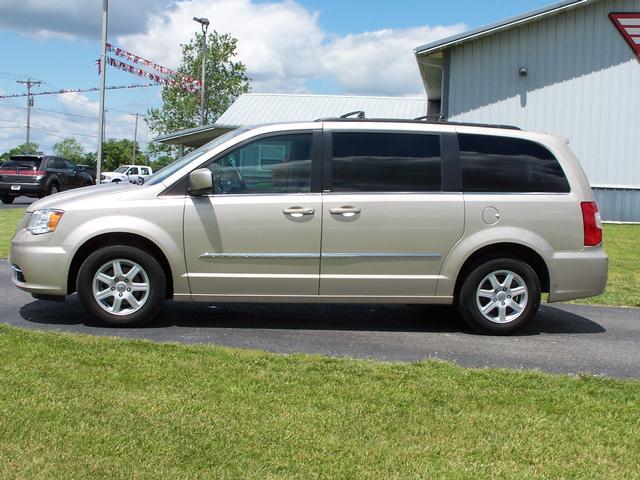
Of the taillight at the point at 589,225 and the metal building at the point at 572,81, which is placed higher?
the metal building at the point at 572,81

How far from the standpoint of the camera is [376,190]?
260 inches

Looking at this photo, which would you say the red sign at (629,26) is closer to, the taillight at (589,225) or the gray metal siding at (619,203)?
the gray metal siding at (619,203)

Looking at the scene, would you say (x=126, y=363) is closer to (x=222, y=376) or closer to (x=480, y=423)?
(x=222, y=376)

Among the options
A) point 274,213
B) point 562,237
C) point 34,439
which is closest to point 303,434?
point 34,439

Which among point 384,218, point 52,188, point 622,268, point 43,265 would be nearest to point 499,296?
point 384,218

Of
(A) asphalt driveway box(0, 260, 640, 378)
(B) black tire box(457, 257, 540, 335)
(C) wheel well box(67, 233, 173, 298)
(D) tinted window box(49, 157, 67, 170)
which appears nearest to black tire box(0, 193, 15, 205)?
(D) tinted window box(49, 157, 67, 170)

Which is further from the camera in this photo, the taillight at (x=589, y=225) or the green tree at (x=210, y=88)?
the green tree at (x=210, y=88)

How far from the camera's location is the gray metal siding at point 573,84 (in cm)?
1975

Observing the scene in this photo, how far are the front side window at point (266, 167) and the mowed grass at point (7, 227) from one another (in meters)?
5.89

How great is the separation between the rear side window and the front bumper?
3.62 m

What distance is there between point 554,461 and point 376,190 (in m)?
3.44

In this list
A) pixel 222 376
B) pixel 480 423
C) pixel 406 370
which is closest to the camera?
pixel 480 423

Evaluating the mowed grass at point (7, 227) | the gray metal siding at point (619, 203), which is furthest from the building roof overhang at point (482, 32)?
the mowed grass at point (7, 227)

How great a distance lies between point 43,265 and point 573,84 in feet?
55.4
